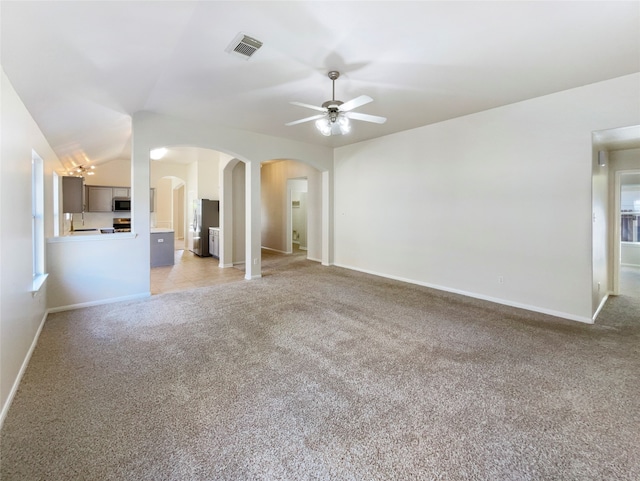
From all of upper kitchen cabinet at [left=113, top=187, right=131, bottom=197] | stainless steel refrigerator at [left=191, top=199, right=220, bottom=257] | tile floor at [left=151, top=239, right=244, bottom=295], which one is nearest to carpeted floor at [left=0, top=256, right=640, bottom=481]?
tile floor at [left=151, top=239, right=244, bottom=295]

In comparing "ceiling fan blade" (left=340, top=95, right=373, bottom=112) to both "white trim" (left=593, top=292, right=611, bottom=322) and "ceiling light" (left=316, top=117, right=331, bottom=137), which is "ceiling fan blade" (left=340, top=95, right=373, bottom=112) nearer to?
"ceiling light" (left=316, top=117, right=331, bottom=137)

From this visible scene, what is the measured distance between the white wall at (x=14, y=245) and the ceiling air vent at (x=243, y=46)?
67.3 inches

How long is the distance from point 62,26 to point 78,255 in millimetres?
3139

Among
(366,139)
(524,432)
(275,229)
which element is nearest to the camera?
(524,432)

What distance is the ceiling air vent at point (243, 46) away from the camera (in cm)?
257

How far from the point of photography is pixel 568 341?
10.3 feet

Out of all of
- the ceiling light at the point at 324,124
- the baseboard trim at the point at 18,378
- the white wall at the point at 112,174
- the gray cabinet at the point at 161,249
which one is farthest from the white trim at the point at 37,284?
the white wall at the point at 112,174

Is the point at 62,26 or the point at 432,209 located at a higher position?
the point at 62,26

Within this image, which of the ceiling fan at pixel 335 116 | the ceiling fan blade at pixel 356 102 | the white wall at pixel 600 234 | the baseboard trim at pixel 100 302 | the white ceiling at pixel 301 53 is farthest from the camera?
the baseboard trim at pixel 100 302

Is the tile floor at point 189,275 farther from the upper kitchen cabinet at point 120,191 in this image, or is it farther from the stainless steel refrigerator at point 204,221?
the upper kitchen cabinet at point 120,191

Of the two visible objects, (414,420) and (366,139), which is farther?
(366,139)

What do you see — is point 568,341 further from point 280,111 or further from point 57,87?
point 57,87

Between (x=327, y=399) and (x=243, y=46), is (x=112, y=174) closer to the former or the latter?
(x=243, y=46)

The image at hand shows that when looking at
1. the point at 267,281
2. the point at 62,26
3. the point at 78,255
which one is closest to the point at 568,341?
the point at 267,281
